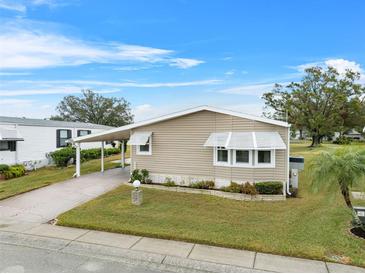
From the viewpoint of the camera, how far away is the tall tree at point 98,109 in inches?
2084

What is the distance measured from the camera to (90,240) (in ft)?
23.3

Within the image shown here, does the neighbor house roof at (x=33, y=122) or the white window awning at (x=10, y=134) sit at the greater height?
the neighbor house roof at (x=33, y=122)

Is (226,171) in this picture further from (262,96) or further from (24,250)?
(262,96)

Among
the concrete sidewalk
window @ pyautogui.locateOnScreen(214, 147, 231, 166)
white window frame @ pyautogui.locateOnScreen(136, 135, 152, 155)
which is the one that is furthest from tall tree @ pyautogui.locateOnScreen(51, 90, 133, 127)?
the concrete sidewalk

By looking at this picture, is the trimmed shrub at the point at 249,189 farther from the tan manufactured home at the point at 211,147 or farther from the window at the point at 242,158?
the window at the point at 242,158

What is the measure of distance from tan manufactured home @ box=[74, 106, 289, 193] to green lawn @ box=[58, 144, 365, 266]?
1582 mm

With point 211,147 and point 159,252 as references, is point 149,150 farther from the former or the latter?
point 159,252

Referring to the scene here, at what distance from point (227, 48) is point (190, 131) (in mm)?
7262

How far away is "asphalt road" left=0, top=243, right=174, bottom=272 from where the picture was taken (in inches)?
221

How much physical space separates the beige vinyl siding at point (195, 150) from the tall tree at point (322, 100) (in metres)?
30.4

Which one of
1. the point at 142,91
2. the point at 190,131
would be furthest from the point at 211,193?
the point at 142,91

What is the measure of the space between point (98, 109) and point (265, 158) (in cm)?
4628

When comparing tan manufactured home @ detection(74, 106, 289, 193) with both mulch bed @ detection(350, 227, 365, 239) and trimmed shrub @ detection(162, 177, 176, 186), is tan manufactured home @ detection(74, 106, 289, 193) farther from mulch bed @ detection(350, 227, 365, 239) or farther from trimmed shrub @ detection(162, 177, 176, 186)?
mulch bed @ detection(350, 227, 365, 239)

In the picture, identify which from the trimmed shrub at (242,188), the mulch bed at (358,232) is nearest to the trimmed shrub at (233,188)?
the trimmed shrub at (242,188)
